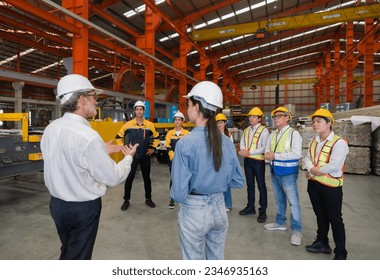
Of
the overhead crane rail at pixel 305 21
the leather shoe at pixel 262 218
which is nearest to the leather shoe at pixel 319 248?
the leather shoe at pixel 262 218

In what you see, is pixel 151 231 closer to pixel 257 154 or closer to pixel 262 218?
pixel 262 218

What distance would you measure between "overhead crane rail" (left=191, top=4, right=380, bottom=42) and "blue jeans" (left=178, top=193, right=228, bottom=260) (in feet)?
38.5

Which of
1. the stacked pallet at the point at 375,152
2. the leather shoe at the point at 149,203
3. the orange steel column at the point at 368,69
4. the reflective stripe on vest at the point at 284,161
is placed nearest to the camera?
the reflective stripe on vest at the point at 284,161

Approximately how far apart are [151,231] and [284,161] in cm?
204

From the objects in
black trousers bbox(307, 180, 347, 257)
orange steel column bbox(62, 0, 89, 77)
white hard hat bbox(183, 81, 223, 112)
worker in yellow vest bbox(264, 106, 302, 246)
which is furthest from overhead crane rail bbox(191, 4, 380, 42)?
white hard hat bbox(183, 81, 223, 112)

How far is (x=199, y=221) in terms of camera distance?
1.50 metres

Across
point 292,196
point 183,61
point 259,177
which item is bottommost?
point 292,196

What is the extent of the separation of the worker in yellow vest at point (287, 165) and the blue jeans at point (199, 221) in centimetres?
183

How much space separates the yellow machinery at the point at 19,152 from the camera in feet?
12.2

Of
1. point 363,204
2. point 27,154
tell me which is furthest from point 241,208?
point 27,154

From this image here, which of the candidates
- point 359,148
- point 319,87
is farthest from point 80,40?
point 319,87

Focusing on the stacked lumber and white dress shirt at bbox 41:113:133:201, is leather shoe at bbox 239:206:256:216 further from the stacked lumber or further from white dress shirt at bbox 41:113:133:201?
the stacked lumber

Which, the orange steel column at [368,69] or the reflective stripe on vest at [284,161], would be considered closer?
the reflective stripe on vest at [284,161]

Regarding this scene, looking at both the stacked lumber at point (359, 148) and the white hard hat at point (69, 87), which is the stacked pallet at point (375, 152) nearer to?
the stacked lumber at point (359, 148)
